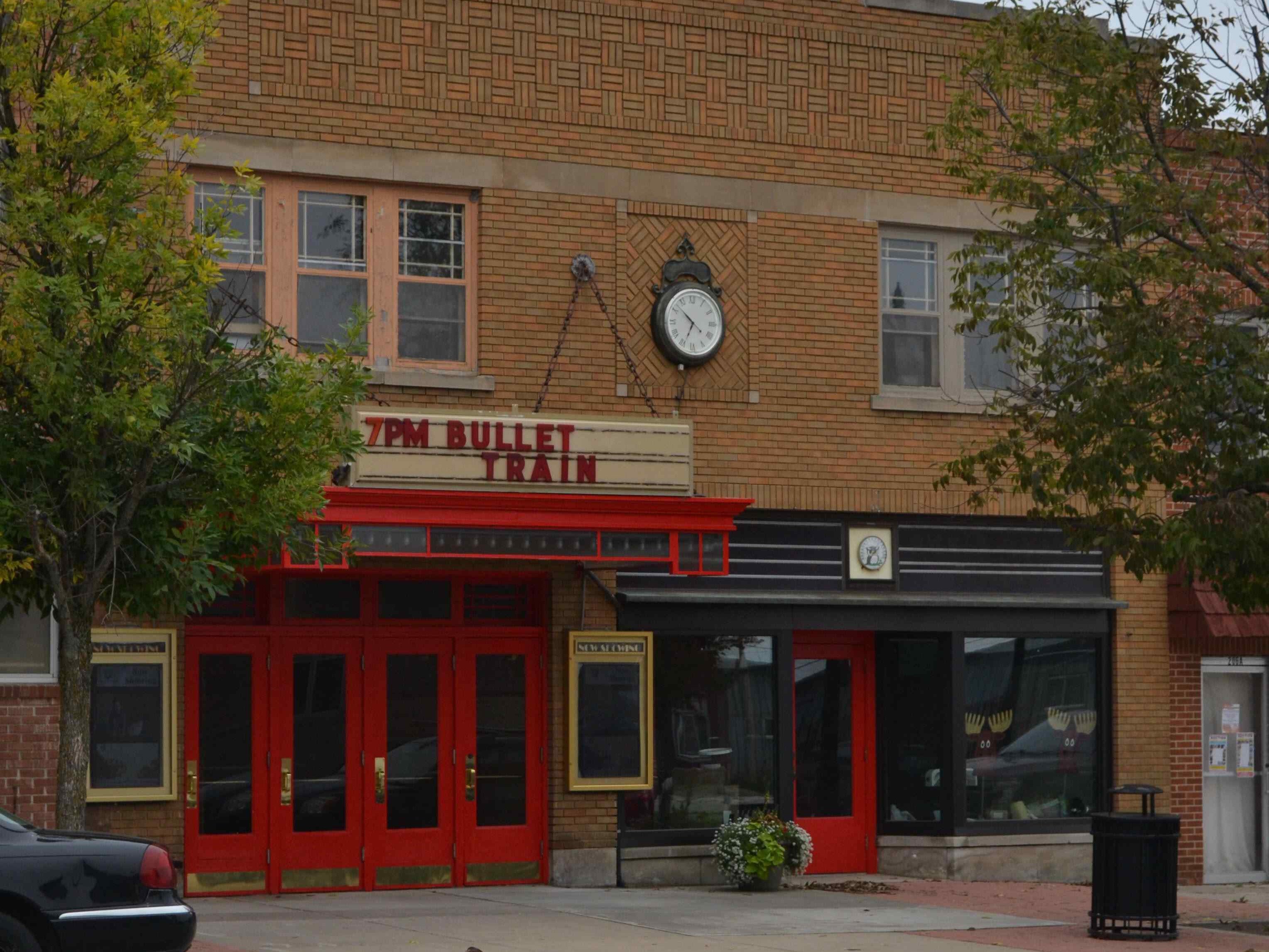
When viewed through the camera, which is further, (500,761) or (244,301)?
(500,761)

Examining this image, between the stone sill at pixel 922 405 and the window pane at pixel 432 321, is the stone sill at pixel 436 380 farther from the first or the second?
the stone sill at pixel 922 405

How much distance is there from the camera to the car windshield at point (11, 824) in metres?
9.98

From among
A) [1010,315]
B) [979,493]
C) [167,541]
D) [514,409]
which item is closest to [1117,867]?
[979,493]

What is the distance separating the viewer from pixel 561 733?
17.3 metres

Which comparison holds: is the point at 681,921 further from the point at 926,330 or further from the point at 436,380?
the point at 926,330

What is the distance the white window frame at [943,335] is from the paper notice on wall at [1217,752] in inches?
174

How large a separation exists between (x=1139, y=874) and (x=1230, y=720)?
6022 mm

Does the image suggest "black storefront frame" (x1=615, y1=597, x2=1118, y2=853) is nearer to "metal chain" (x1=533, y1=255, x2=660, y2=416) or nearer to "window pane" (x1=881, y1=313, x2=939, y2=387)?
"metal chain" (x1=533, y1=255, x2=660, y2=416)

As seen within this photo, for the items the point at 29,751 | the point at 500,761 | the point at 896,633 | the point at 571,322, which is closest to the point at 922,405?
the point at 896,633

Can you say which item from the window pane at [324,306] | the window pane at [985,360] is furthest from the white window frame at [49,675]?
the window pane at [985,360]

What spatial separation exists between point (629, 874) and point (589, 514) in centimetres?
354

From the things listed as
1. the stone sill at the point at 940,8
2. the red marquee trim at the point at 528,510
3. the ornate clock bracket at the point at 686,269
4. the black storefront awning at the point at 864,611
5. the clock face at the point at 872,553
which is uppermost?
the stone sill at the point at 940,8

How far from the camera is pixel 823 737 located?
738 inches

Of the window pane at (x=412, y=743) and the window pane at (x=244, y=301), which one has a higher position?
the window pane at (x=244, y=301)
